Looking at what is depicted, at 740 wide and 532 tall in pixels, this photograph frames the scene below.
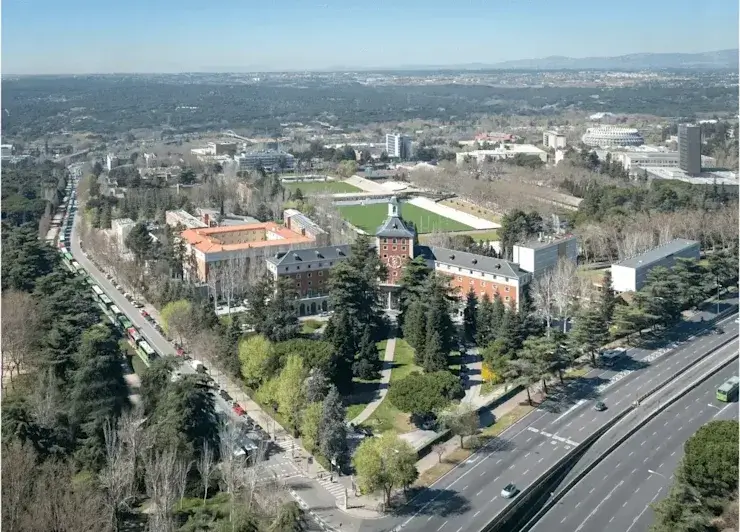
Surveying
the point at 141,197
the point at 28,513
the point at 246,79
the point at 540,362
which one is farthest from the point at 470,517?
the point at 246,79

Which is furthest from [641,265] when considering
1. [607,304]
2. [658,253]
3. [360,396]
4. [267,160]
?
[267,160]

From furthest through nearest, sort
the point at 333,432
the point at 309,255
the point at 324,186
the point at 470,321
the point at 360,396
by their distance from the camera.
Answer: the point at 324,186
the point at 309,255
the point at 470,321
the point at 360,396
the point at 333,432

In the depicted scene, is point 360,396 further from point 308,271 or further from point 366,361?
point 308,271

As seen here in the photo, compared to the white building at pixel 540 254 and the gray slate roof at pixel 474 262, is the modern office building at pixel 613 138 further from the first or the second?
the gray slate roof at pixel 474 262

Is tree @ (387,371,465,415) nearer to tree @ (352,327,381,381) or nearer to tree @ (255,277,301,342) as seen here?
tree @ (352,327,381,381)

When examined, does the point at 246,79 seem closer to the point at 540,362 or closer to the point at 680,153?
the point at 680,153

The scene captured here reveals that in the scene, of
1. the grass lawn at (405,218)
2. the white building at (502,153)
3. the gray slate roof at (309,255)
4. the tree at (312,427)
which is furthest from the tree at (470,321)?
the white building at (502,153)
